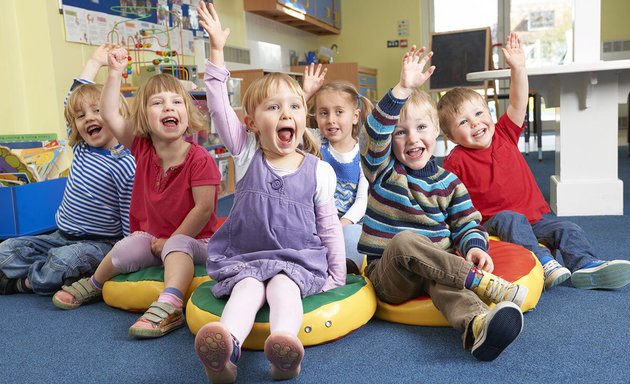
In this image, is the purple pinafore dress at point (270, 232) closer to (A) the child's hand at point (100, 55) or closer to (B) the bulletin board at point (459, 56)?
(A) the child's hand at point (100, 55)

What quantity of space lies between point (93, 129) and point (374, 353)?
4.33 feet

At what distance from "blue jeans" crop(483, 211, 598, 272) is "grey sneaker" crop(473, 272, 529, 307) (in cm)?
42

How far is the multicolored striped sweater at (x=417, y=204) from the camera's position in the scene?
5.39 feet

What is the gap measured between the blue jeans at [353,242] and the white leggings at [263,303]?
544 mm

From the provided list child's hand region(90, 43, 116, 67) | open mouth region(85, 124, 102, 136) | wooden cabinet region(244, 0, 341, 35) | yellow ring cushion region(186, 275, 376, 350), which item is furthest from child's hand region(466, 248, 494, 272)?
wooden cabinet region(244, 0, 341, 35)

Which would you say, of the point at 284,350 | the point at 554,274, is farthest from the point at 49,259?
the point at 554,274

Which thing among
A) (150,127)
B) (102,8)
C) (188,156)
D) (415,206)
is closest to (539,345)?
(415,206)

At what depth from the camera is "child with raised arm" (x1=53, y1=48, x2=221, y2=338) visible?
1831 mm

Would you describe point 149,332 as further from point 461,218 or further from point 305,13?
point 305,13

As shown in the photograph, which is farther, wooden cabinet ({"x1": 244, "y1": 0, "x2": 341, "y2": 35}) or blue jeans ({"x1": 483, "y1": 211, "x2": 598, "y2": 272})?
wooden cabinet ({"x1": 244, "y1": 0, "x2": 341, "y2": 35})

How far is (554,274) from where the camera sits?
1.77 metres

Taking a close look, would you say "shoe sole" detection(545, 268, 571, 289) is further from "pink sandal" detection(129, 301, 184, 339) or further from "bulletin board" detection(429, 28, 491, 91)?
"bulletin board" detection(429, 28, 491, 91)

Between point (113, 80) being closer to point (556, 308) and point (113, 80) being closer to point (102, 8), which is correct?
point (556, 308)

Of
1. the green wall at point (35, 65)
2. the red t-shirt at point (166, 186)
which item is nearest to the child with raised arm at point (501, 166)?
the red t-shirt at point (166, 186)
